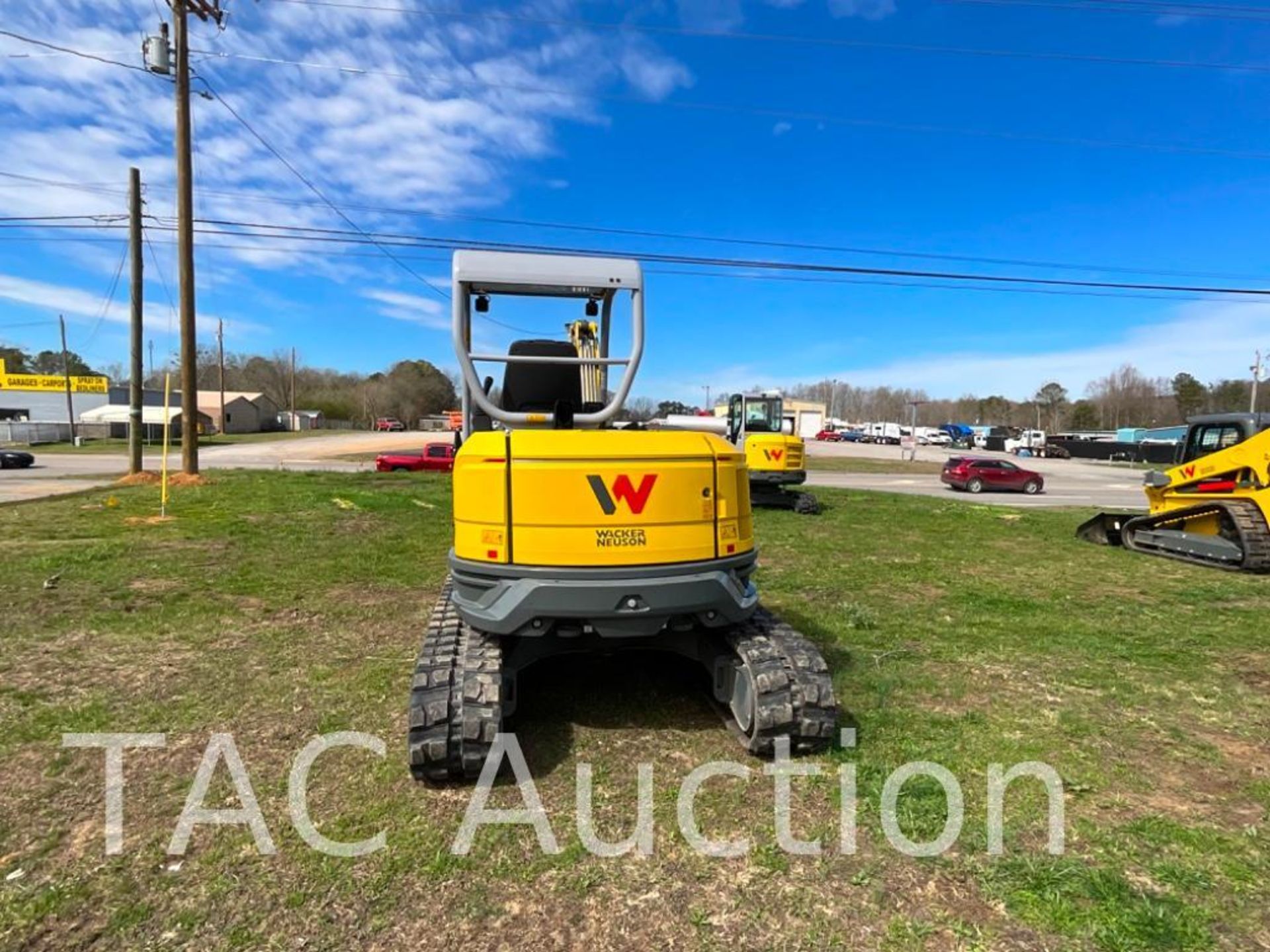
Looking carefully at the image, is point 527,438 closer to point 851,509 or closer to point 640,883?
point 640,883

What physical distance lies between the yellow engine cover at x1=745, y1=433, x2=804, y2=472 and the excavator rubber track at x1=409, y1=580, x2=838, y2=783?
10919 mm

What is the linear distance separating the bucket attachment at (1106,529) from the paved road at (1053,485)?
10.7 meters

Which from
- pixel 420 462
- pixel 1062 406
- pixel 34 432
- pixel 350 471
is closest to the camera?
pixel 350 471

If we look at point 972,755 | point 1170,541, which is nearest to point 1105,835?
point 972,755

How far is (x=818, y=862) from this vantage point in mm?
2812

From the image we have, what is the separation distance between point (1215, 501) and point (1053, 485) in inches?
1030

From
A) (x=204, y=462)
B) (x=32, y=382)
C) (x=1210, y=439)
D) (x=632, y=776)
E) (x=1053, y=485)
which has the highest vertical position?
(x=32, y=382)

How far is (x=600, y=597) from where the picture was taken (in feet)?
11.1

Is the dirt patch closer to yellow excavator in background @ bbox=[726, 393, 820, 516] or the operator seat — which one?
the operator seat

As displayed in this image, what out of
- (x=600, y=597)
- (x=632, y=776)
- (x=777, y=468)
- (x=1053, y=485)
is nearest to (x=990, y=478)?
(x=1053, y=485)

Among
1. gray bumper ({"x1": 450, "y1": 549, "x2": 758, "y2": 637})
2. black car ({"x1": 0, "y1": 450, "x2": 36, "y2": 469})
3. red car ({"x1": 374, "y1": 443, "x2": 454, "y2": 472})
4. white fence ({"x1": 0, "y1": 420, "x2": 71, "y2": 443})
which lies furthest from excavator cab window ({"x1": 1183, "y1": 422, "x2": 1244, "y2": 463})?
white fence ({"x1": 0, "y1": 420, "x2": 71, "y2": 443})

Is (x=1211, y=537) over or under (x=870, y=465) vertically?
over

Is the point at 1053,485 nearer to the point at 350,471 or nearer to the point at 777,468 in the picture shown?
the point at 777,468

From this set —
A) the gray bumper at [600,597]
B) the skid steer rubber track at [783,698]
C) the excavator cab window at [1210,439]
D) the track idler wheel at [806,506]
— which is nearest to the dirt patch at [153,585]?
the gray bumper at [600,597]
